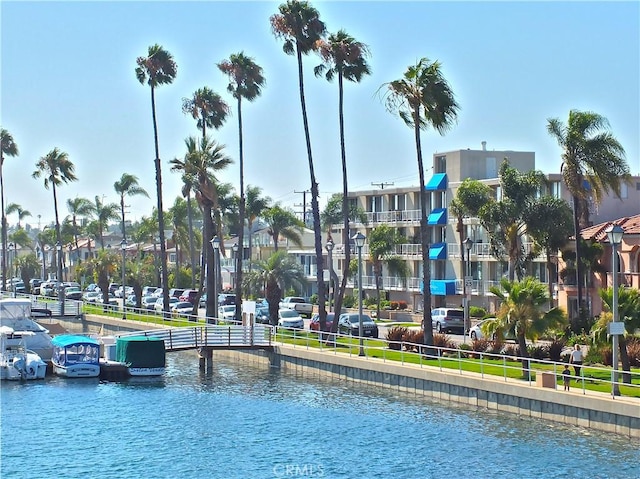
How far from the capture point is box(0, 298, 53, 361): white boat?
2383 inches

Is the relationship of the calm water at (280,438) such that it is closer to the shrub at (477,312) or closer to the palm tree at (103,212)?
the shrub at (477,312)

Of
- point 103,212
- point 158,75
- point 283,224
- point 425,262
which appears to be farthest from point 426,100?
point 103,212

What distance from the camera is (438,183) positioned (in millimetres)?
89500

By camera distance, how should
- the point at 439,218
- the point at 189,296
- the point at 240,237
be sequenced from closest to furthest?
the point at 240,237, the point at 439,218, the point at 189,296

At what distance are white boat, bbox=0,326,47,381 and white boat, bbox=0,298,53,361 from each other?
0.65 ft

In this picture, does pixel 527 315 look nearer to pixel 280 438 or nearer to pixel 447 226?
pixel 280 438

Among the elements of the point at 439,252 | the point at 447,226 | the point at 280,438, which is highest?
the point at 447,226

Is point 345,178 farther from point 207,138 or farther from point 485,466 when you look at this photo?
point 485,466

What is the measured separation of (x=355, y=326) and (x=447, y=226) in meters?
24.5

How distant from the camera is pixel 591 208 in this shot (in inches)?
3137

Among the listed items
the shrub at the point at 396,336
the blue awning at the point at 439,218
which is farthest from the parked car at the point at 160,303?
the shrub at the point at 396,336

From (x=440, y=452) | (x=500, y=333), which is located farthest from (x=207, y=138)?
(x=440, y=452)

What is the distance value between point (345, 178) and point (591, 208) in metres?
21.5

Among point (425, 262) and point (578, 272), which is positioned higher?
point (425, 262)
